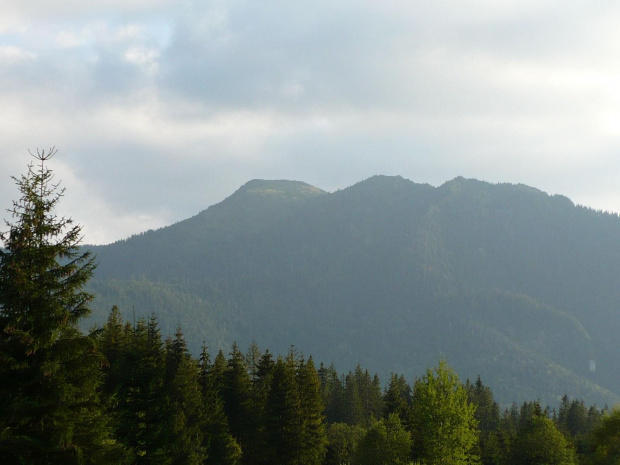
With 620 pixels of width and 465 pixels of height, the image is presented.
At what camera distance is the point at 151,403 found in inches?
1539

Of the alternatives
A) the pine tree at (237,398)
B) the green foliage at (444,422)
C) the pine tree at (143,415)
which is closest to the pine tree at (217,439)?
the pine tree at (237,398)

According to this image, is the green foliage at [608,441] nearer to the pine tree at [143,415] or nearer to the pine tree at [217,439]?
the pine tree at [217,439]

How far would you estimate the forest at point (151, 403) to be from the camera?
22328 millimetres

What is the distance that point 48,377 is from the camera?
73.7 ft

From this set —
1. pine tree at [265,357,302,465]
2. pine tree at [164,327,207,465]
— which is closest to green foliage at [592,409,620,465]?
pine tree at [265,357,302,465]

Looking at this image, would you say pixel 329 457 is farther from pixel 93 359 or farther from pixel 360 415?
pixel 93 359

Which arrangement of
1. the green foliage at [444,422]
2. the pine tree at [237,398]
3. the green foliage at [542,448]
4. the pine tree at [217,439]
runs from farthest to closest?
1. the pine tree at [237,398]
2. the green foliage at [542,448]
3. the pine tree at [217,439]
4. the green foliage at [444,422]

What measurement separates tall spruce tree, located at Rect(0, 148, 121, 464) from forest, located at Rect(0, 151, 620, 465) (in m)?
0.04

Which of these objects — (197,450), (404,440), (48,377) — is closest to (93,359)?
(48,377)

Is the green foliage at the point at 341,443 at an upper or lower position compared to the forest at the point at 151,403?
lower

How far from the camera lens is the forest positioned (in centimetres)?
2233

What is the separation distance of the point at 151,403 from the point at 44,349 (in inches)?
686

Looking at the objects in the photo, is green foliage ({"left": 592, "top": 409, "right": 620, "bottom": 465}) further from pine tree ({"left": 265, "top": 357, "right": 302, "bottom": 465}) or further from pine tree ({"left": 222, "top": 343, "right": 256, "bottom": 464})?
pine tree ({"left": 222, "top": 343, "right": 256, "bottom": 464})

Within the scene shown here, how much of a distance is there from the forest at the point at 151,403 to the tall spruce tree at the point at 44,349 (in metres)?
0.04
